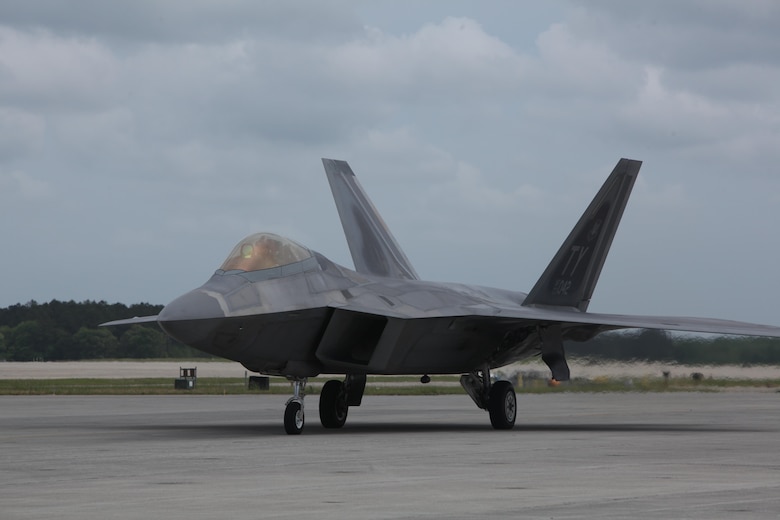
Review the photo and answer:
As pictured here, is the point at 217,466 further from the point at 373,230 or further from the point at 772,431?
the point at 373,230

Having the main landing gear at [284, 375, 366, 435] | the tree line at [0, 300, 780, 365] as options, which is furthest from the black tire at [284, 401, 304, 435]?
the tree line at [0, 300, 780, 365]

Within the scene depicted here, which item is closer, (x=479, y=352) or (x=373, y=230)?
(x=479, y=352)

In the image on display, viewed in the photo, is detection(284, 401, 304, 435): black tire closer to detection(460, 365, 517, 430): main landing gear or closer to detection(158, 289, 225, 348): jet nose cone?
detection(158, 289, 225, 348): jet nose cone

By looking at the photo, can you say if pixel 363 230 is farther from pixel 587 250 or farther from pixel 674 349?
pixel 674 349

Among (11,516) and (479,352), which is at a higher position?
(479,352)

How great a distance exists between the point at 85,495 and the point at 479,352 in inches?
407

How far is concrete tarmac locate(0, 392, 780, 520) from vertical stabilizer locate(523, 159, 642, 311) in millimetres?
2101

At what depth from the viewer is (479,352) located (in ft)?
60.7

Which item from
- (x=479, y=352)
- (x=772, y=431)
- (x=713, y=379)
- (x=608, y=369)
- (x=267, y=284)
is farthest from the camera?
(x=713, y=379)

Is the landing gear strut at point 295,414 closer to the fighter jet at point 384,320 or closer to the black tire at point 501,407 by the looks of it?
the fighter jet at point 384,320

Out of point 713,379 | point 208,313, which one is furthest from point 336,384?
point 713,379

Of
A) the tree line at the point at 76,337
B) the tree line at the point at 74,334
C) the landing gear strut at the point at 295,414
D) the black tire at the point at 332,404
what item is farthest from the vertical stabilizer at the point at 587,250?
the tree line at the point at 76,337

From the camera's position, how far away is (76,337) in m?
75.8

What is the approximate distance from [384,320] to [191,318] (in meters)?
3.23
